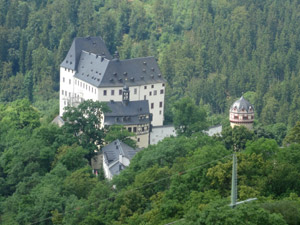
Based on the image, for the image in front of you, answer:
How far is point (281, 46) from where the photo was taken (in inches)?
6245

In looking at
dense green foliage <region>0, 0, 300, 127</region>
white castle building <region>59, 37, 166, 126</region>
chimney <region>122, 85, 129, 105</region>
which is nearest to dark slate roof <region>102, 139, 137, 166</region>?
chimney <region>122, 85, 129, 105</region>

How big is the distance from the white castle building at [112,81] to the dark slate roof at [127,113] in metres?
2.84

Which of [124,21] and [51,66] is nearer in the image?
[51,66]

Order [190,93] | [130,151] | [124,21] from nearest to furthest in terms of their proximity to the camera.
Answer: [130,151], [190,93], [124,21]

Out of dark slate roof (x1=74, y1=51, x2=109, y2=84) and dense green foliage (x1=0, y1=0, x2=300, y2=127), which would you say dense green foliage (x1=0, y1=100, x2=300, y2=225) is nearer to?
dark slate roof (x1=74, y1=51, x2=109, y2=84)

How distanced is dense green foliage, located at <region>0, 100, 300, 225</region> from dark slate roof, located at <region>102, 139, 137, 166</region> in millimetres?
1947

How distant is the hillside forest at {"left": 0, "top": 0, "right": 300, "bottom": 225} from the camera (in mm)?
71312

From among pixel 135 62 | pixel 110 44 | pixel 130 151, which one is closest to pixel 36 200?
pixel 130 151

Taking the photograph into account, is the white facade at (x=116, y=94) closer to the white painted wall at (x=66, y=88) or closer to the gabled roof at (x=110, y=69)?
the white painted wall at (x=66, y=88)

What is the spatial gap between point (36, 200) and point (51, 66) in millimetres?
66043

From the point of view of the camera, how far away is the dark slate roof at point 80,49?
116 meters

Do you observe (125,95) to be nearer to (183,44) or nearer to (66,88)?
(66,88)

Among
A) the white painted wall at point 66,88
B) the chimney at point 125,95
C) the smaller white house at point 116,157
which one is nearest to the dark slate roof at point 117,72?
the white painted wall at point 66,88

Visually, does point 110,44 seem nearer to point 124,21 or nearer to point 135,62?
point 124,21
